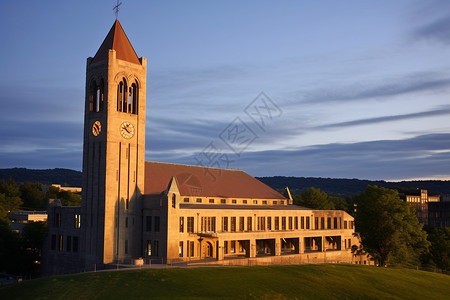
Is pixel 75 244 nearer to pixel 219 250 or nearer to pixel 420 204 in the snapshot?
pixel 219 250

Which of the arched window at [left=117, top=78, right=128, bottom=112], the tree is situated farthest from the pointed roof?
the tree

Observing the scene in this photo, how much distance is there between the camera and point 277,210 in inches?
3307

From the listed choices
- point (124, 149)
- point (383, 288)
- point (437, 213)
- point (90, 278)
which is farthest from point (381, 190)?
point (437, 213)

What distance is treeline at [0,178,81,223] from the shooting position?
142000 mm

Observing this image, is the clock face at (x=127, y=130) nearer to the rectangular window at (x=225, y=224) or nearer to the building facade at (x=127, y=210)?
the building facade at (x=127, y=210)

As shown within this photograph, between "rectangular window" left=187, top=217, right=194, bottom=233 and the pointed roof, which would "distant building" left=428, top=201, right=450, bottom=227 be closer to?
"rectangular window" left=187, top=217, right=194, bottom=233

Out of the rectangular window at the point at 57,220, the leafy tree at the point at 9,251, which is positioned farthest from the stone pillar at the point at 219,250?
the leafy tree at the point at 9,251

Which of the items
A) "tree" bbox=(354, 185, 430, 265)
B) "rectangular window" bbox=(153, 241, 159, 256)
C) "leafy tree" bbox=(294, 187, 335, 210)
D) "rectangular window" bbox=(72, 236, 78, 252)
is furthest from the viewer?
"leafy tree" bbox=(294, 187, 335, 210)

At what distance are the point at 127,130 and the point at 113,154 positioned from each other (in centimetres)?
475

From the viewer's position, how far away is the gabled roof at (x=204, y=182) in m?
79.0

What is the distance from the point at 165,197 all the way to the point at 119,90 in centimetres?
1926

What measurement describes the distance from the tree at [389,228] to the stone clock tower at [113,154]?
1783 inches

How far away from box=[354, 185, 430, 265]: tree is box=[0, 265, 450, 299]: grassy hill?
23.5 m

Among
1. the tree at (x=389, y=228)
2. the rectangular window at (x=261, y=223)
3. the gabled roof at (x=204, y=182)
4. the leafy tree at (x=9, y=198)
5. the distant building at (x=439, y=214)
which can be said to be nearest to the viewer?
the gabled roof at (x=204, y=182)
